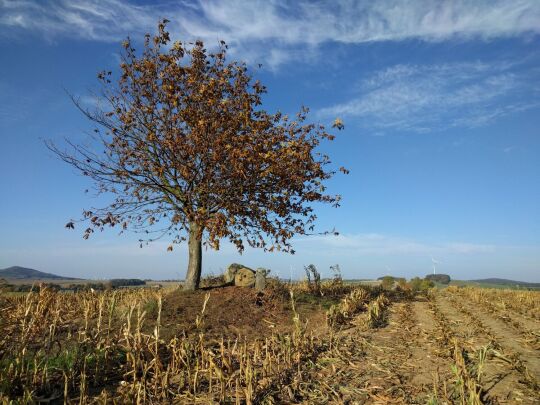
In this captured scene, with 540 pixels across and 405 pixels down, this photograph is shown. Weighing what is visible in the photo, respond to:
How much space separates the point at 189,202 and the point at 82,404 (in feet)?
34.3

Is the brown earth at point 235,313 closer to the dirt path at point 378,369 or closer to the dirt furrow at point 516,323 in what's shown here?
the dirt path at point 378,369

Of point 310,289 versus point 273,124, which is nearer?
point 273,124

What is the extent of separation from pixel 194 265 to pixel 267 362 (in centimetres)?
983

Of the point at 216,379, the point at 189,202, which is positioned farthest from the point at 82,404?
the point at 189,202

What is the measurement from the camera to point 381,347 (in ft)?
28.1

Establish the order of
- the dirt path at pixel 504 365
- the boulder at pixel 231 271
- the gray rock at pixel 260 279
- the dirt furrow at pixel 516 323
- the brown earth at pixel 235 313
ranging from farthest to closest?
1. the boulder at pixel 231 271
2. the gray rock at pixel 260 279
3. the brown earth at pixel 235 313
4. the dirt furrow at pixel 516 323
5. the dirt path at pixel 504 365

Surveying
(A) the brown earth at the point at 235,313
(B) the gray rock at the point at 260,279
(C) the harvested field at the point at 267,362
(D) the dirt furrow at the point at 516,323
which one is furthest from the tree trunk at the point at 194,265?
(D) the dirt furrow at the point at 516,323

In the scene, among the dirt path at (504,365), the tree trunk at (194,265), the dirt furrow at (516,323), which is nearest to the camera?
the dirt path at (504,365)

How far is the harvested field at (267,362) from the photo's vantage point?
19.1 ft

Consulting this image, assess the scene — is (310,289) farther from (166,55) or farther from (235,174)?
→ (166,55)

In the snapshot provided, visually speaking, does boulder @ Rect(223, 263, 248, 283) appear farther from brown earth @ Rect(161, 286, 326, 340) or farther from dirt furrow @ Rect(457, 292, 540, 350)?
dirt furrow @ Rect(457, 292, 540, 350)

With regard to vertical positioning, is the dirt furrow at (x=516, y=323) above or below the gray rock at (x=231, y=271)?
below

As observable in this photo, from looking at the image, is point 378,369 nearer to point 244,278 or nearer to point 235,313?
point 235,313

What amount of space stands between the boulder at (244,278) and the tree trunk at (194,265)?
1.57 metres
